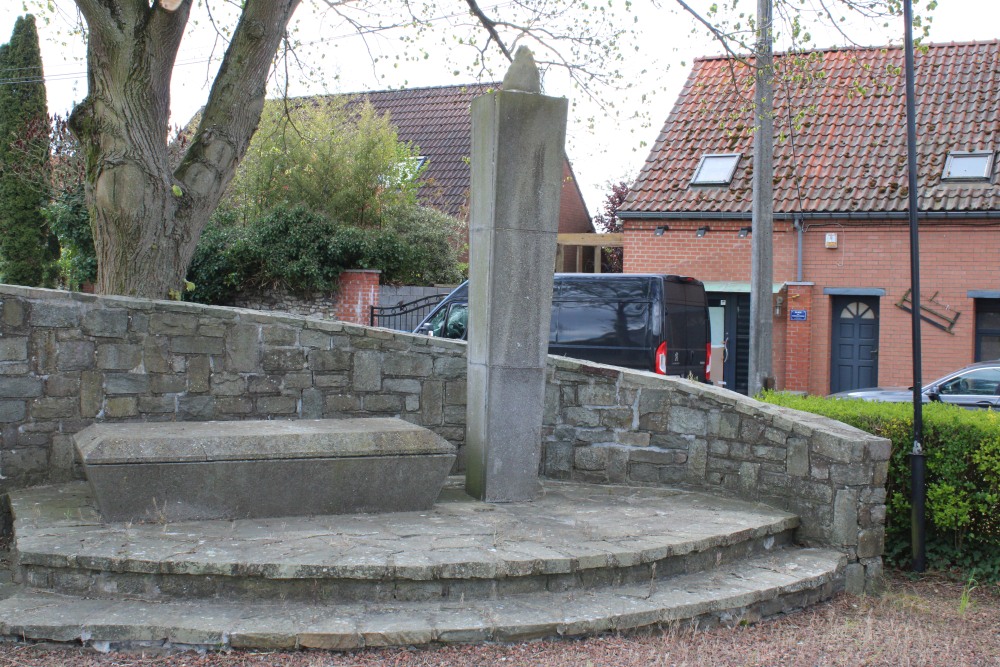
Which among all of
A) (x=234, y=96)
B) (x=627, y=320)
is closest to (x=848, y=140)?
(x=627, y=320)

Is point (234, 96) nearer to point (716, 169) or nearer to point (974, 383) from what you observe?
point (974, 383)

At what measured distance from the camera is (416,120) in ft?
89.6

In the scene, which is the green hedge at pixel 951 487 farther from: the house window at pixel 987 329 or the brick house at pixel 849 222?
the house window at pixel 987 329

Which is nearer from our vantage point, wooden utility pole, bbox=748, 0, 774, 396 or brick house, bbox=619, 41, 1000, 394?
wooden utility pole, bbox=748, 0, 774, 396

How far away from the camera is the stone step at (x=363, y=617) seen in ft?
14.5

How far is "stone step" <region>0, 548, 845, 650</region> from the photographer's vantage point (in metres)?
4.43

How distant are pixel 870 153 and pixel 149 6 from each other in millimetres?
13764

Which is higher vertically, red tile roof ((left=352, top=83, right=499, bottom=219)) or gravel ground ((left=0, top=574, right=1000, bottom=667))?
red tile roof ((left=352, top=83, right=499, bottom=219))

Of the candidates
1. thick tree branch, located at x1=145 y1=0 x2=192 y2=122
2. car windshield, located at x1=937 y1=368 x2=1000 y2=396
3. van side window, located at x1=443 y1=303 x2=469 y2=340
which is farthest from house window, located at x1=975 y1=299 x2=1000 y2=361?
thick tree branch, located at x1=145 y1=0 x2=192 y2=122

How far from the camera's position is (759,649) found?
4859 mm

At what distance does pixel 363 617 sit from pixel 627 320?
783 cm

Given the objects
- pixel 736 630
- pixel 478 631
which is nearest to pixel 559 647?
pixel 478 631

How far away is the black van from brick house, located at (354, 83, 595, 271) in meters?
11.0

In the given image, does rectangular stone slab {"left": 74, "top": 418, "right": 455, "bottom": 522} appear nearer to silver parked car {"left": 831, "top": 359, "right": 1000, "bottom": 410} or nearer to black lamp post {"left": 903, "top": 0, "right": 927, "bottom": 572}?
black lamp post {"left": 903, "top": 0, "right": 927, "bottom": 572}
